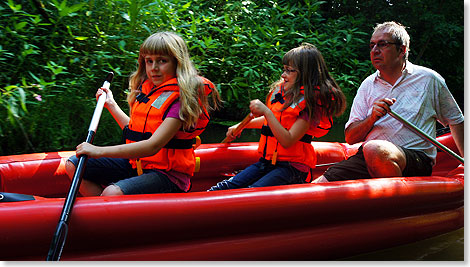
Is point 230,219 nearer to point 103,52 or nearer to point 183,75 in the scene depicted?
point 183,75

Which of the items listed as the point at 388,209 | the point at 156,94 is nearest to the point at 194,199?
the point at 156,94

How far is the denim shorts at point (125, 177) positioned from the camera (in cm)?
227

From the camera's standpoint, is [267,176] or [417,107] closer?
[267,176]

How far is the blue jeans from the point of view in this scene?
264 centimetres

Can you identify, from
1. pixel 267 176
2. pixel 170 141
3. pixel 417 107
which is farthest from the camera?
pixel 417 107

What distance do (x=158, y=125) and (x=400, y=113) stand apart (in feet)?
4.50

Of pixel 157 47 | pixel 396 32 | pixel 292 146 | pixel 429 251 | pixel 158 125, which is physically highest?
pixel 396 32

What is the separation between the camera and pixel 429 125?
283cm

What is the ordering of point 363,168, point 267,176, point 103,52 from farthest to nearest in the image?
point 103,52 < point 363,168 < point 267,176

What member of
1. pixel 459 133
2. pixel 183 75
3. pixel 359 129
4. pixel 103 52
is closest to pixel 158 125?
pixel 183 75

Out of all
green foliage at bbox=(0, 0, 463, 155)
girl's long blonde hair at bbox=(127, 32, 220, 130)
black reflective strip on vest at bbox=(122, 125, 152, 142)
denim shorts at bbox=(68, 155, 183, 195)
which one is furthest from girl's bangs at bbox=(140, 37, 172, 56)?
green foliage at bbox=(0, 0, 463, 155)

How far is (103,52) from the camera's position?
4152 mm

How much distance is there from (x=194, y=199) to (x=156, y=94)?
57 cm

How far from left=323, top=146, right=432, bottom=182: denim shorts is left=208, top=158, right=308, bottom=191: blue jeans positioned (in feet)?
0.86
